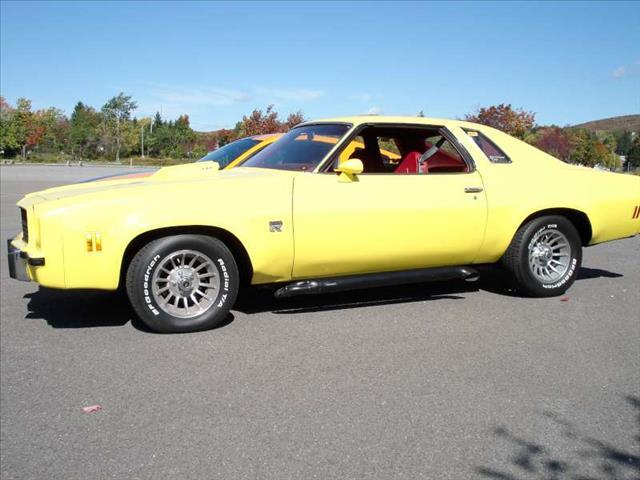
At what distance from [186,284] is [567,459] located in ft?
8.95

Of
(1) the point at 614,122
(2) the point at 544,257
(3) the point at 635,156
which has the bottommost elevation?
(2) the point at 544,257

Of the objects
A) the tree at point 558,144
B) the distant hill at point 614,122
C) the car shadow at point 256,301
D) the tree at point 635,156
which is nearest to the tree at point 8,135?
the tree at point 558,144

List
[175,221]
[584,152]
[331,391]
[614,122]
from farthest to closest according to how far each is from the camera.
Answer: [614,122] → [584,152] → [175,221] → [331,391]

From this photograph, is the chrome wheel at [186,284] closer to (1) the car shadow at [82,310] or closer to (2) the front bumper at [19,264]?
(1) the car shadow at [82,310]

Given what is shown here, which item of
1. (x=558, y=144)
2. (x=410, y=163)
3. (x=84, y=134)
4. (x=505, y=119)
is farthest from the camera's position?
(x=84, y=134)

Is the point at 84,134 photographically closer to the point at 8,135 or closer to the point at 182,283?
the point at 8,135

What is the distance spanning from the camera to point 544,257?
5355 mm

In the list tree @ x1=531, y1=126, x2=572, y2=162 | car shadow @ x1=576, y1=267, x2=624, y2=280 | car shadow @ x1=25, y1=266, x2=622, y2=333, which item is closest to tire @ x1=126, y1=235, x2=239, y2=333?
car shadow @ x1=25, y1=266, x2=622, y2=333

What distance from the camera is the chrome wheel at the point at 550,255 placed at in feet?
17.4

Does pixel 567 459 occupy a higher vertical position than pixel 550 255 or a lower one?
lower

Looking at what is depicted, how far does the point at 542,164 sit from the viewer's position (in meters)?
5.41

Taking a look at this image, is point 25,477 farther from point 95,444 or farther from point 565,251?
point 565,251

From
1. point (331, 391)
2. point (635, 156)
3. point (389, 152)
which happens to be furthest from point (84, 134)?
point (331, 391)

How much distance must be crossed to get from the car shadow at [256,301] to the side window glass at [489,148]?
954 millimetres
